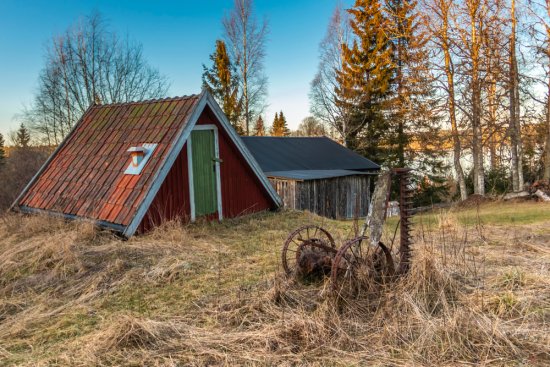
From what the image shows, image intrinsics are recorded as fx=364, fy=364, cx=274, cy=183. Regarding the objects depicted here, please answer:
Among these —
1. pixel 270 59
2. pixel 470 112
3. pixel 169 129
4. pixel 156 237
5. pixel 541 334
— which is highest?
pixel 270 59

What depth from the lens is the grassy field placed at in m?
2.71

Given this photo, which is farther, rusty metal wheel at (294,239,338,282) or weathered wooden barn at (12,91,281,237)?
weathered wooden barn at (12,91,281,237)

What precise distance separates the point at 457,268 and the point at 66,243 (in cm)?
538

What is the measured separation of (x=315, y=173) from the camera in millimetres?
16859

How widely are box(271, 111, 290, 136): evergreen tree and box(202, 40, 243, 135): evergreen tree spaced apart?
24.0m

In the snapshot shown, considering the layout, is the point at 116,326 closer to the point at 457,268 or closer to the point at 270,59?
the point at 457,268

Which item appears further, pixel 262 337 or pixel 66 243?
pixel 66 243

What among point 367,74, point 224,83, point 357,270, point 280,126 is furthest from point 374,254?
point 280,126

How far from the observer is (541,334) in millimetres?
2824

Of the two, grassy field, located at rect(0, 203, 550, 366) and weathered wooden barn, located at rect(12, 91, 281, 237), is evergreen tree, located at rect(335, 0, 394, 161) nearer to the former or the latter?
weathered wooden barn, located at rect(12, 91, 281, 237)

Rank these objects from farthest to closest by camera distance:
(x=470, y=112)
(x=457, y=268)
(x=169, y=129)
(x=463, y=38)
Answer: (x=470, y=112) < (x=463, y=38) < (x=169, y=129) < (x=457, y=268)

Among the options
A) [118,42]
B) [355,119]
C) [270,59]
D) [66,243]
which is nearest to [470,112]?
[355,119]

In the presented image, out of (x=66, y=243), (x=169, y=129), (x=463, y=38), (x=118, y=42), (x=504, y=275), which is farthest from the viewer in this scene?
(x=118, y=42)

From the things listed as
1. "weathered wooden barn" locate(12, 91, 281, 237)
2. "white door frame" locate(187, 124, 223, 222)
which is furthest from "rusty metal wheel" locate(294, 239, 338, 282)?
"white door frame" locate(187, 124, 223, 222)
